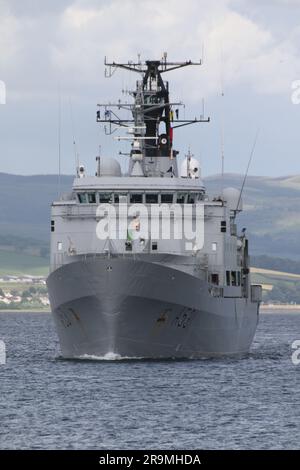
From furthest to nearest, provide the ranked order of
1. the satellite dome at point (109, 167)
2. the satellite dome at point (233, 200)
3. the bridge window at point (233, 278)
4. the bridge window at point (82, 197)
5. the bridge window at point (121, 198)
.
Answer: the satellite dome at point (233, 200) → the bridge window at point (233, 278) → the satellite dome at point (109, 167) → the bridge window at point (82, 197) → the bridge window at point (121, 198)

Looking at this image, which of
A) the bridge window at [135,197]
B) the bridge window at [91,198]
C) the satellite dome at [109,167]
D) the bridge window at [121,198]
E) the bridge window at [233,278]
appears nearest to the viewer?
the bridge window at [121,198]

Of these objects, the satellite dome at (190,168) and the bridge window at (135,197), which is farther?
the satellite dome at (190,168)

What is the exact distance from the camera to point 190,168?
67.8 meters

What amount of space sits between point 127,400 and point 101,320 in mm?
9540

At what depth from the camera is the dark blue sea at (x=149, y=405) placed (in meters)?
41.6

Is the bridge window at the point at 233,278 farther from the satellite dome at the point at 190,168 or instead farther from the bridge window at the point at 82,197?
the bridge window at the point at 82,197

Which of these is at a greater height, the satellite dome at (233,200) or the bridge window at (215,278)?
the satellite dome at (233,200)

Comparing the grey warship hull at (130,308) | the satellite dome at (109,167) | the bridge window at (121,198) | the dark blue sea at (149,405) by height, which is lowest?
the dark blue sea at (149,405)

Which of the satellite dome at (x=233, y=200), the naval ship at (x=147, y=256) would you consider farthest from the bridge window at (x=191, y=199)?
the satellite dome at (x=233, y=200)

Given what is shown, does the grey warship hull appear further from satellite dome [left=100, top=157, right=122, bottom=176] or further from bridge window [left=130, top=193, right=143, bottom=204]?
satellite dome [left=100, top=157, right=122, bottom=176]

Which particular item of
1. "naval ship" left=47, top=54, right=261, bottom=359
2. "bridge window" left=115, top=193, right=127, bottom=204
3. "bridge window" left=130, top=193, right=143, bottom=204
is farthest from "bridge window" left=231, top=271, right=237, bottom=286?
"bridge window" left=115, top=193, right=127, bottom=204

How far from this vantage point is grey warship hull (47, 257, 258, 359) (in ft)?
192

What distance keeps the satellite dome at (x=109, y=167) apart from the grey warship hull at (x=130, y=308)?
252 inches

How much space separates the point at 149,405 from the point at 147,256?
44.6 feet
